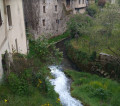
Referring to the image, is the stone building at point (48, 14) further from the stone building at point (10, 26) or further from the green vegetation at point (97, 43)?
the stone building at point (10, 26)

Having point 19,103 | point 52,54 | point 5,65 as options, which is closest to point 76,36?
point 52,54

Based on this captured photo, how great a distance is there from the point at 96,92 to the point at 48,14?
17.2 m

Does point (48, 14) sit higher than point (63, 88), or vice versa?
point (48, 14)

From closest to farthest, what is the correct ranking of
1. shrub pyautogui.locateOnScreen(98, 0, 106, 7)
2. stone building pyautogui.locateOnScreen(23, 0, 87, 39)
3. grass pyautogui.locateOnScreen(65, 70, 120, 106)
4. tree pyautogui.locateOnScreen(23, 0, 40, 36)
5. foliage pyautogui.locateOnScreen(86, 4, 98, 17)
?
grass pyautogui.locateOnScreen(65, 70, 120, 106), tree pyautogui.locateOnScreen(23, 0, 40, 36), stone building pyautogui.locateOnScreen(23, 0, 87, 39), foliage pyautogui.locateOnScreen(86, 4, 98, 17), shrub pyautogui.locateOnScreen(98, 0, 106, 7)

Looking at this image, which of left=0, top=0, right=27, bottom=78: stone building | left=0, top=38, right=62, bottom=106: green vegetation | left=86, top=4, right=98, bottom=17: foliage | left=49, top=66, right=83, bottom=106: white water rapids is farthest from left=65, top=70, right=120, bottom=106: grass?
left=86, top=4, right=98, bottom=17: foliage

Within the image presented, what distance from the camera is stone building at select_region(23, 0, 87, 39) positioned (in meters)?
22.6

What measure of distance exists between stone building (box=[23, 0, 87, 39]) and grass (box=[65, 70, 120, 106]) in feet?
26.3

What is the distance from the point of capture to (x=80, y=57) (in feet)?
56.1

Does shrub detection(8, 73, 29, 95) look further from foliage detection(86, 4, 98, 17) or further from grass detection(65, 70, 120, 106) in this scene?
foliage detection(86, 4, 98, 17)

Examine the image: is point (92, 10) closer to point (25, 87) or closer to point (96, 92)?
point (96, 92)

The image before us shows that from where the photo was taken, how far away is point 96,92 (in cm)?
1109

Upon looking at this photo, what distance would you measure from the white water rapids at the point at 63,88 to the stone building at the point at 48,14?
575 centimetres

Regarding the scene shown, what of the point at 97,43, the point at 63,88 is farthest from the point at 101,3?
the point at 63,88

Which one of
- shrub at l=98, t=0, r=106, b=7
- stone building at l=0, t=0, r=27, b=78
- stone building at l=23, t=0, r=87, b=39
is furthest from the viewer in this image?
shrub at l=98, t=0, r=106, b=7
